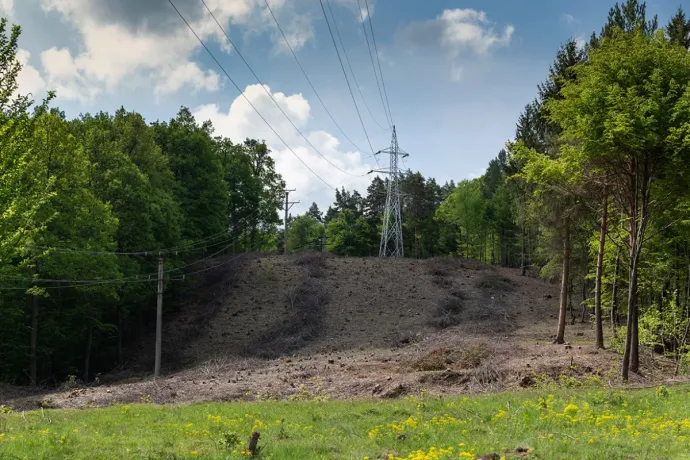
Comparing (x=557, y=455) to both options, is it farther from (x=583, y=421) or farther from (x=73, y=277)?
(x=73, y=277)

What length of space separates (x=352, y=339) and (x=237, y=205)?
27.2 meters

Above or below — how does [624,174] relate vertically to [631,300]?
above

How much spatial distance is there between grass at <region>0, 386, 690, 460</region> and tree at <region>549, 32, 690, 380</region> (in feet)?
15.0

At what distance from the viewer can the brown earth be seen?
654 inches

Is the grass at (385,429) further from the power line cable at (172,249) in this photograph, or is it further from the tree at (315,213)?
the tree at (315,213)

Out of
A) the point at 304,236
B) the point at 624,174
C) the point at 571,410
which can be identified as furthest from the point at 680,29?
the point at 304,236

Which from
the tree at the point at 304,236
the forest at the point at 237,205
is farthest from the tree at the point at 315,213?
the forest at the point at 237,205

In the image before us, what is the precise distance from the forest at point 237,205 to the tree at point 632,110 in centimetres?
4

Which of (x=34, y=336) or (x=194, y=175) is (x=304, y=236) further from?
(x=34, y=336)

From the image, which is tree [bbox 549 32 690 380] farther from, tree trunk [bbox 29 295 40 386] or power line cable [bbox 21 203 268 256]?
tree trunk [bbox 29 295 40 386]

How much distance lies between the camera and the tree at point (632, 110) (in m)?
12.5

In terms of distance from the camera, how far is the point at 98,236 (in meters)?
25.7

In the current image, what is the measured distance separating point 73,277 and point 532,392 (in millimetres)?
20723

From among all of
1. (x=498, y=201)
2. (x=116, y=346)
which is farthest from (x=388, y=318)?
(x=498, y=201)
